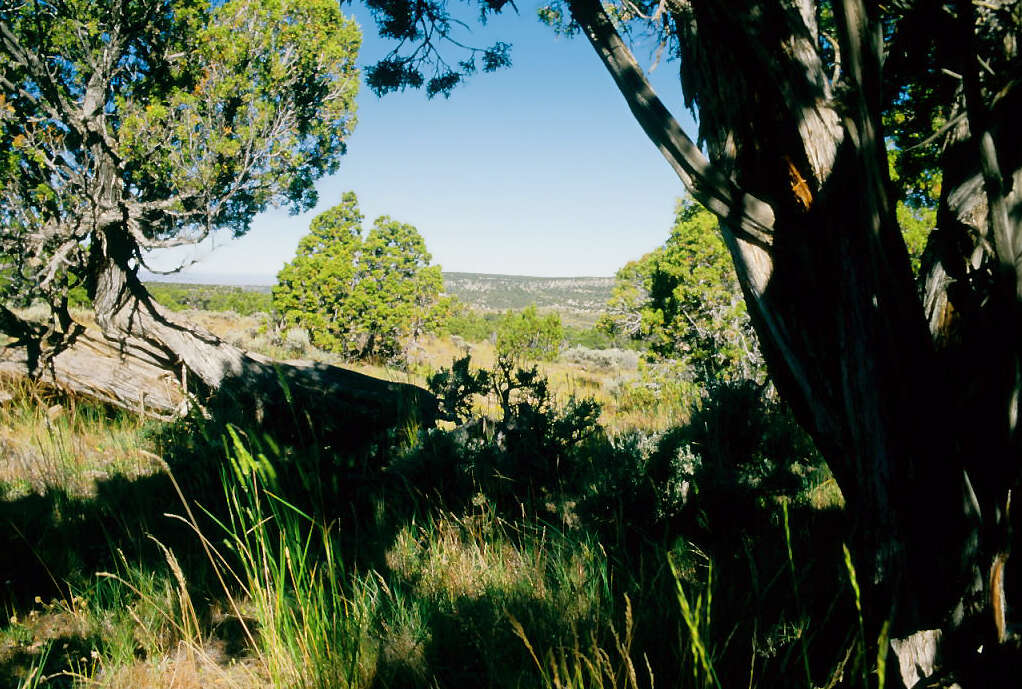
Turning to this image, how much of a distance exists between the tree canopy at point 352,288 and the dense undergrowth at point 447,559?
11.4 metres

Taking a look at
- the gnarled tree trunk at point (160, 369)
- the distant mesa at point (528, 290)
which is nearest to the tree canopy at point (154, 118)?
the gnarled tree trunk at point (160, 369)

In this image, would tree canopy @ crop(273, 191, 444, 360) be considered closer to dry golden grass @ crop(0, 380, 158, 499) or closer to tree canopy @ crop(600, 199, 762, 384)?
tree canopy @ crop(600, 199, 762, 384)

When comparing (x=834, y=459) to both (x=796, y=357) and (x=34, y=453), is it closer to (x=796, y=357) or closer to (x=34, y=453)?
(x=796, y=357)

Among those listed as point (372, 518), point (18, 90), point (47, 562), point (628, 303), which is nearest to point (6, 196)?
point (18, 90)

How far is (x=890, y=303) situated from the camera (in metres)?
1.50

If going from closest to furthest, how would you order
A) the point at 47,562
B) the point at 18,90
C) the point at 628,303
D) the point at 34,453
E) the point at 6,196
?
the point at 47,562 < the point at 34,453 < the point at 18,90 < the point at 6,196 < the point at 628,303

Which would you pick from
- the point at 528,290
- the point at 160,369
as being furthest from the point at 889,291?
the point at 528,290

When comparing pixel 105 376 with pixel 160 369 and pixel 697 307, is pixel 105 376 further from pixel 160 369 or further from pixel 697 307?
pixel 697 307

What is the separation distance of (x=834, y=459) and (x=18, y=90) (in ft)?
27.0

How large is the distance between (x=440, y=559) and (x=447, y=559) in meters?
0.03

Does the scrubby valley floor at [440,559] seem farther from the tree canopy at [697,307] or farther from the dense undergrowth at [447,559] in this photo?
the tree canopy at [697,307]

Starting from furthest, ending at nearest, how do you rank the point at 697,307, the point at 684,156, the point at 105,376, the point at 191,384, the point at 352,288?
the point at 352,288 < the point at 697,307 < the point at 191,384 < the point at 105,376 < the point at 684,156

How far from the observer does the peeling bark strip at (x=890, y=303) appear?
1378mm

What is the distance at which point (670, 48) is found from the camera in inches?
143
